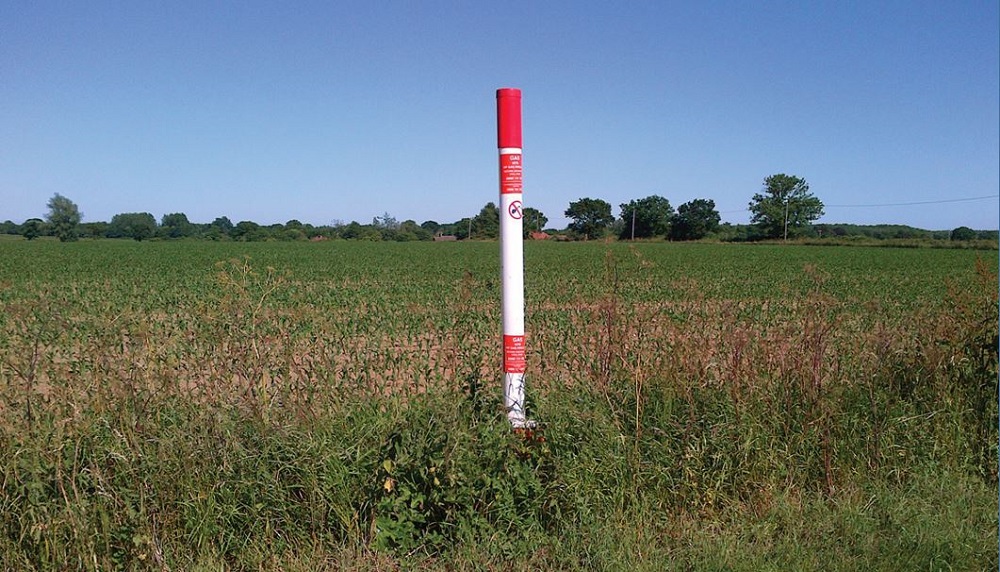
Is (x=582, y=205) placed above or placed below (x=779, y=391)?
above

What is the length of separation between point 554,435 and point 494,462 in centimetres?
42

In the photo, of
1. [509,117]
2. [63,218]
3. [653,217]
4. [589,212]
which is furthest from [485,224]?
[509,117]

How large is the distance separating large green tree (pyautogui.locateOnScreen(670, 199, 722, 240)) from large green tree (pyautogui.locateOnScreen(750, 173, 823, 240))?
18.9ft

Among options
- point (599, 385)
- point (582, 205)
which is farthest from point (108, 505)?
point (582, 205)

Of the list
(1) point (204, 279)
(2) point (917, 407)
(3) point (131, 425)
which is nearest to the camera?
(3) point (131, 425)

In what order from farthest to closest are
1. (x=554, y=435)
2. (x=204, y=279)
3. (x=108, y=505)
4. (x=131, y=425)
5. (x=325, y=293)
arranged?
(x=204, y=279) → (x=325, y=293) → (x=554, y=435) → (x=131, y=425) → (x=108, y=505)

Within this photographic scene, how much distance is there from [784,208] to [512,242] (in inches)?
3745

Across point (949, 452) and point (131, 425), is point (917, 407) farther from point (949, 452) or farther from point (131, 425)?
point (131, 425)

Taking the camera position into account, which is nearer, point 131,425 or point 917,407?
point 131,425

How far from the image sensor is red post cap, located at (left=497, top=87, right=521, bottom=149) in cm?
364

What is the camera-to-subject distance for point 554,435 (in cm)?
364

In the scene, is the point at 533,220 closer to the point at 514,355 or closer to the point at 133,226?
the point at 133,226

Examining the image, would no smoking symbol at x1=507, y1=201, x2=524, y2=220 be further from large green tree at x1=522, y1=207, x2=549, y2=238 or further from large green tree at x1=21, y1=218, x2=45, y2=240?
large green tree at x1=21, y1=218, x2=45, y2=240

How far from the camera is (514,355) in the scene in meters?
3.68
